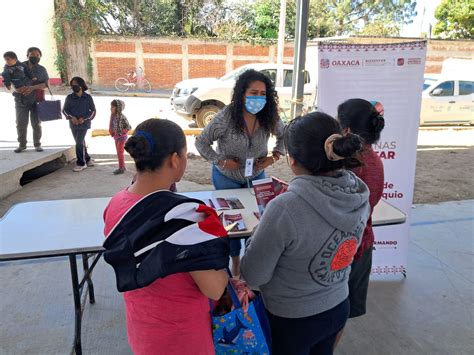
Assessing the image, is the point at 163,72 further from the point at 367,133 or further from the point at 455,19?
the point at 455,19

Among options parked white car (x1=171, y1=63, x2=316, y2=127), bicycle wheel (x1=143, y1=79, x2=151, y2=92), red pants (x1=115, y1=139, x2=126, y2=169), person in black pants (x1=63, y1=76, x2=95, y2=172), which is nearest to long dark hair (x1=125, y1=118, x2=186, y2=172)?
red pants (x1=115, y1=139, x2=126, y2=169)

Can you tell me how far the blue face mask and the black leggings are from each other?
1600 mm

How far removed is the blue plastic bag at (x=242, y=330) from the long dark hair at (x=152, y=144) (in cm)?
54

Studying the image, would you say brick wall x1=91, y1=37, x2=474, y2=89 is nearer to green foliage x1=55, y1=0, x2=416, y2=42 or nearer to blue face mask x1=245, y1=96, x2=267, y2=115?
green foliage x1=55, y1=0, x2=416, y2=42

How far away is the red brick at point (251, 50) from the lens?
706 inches

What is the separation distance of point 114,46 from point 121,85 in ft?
5.93

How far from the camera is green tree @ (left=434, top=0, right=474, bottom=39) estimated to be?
875 inches

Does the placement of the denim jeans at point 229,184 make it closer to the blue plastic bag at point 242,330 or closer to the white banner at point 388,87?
the white banner at point 388,87

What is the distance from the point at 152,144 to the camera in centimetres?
119

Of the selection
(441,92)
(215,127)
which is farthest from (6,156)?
(441,92)

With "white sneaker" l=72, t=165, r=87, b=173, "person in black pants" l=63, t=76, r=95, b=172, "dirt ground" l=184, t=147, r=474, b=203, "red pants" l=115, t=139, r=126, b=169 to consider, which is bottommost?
"dirt ground" l=184, t=147, r=474, b=203

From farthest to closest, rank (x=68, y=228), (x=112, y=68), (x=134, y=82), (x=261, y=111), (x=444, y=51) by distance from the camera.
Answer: (x=444, y=51) < (x=112, y=68) < (x=134, y=82) < (x=261, y=111) < (x=68, y=228)

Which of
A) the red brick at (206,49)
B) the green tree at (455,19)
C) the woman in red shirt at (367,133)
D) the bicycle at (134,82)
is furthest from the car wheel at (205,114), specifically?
the green tree at (455,19)

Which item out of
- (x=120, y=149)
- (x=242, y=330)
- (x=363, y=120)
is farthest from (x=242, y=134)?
(x=120, y=149)
